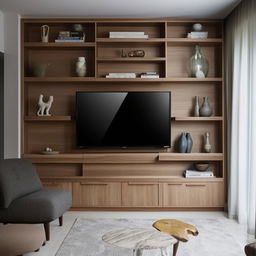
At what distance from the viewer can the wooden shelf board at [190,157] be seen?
18.4 feet

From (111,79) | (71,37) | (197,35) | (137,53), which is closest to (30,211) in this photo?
(111,79)

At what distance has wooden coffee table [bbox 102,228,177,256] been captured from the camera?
9.44ft

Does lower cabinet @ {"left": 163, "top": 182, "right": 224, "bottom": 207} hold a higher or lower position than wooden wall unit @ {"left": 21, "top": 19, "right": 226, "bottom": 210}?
lower

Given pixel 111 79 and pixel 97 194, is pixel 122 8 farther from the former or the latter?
pixel 97 194

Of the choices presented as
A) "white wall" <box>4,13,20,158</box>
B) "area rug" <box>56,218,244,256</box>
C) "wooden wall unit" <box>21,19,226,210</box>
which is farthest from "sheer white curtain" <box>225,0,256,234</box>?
"white wall" <box>4,13,20,158</box>

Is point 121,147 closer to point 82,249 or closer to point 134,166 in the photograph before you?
point 134,166

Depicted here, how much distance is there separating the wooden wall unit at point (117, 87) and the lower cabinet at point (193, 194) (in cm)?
9

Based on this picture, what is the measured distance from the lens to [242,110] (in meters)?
4.95

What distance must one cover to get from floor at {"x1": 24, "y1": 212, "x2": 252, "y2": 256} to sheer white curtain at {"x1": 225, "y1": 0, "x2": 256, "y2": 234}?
0.15 m

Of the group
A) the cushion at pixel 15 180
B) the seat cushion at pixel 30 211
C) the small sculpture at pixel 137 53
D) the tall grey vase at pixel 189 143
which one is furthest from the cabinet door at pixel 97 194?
the small sculpture at pixel 137 53

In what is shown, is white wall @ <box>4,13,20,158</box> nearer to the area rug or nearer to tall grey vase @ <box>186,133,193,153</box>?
the area rug

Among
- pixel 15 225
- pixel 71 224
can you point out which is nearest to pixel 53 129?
pixel 71 224

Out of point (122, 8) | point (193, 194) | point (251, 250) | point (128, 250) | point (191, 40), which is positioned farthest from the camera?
point (191, 40)

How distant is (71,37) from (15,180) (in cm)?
227
